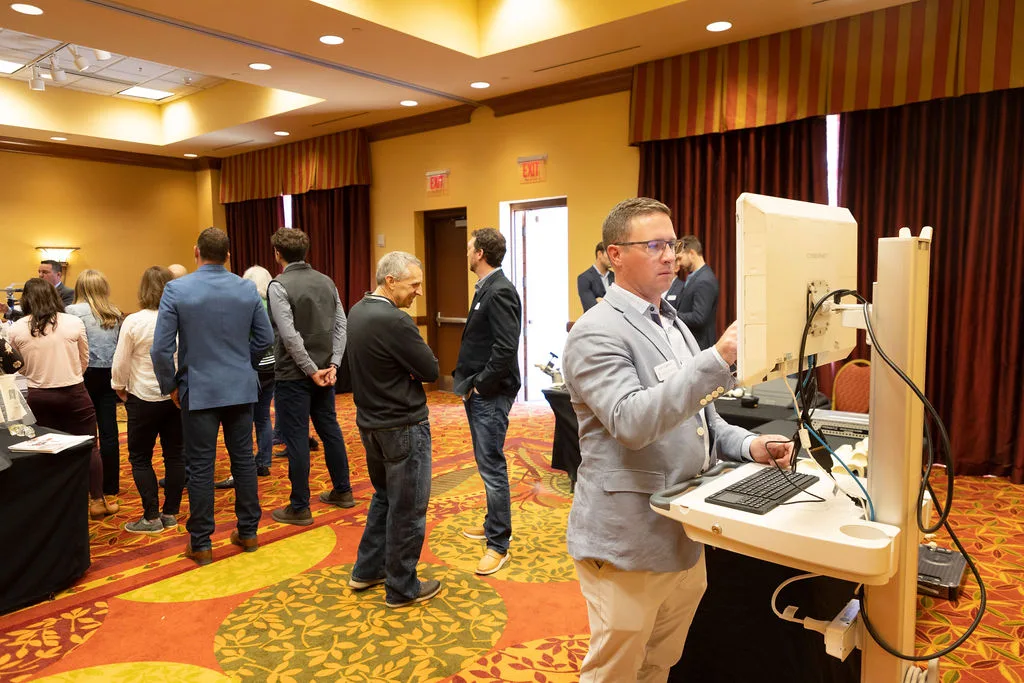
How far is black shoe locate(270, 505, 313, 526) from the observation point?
3789mm

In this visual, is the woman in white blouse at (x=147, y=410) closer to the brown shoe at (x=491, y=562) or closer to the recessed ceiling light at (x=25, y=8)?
the brown shoe at (x=491, y=562)

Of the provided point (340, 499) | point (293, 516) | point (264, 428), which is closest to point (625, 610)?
point (293, 516)

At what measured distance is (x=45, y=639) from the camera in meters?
2.61

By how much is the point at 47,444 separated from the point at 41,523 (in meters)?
0.33

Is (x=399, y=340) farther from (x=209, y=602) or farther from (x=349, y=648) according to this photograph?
(x=209, y=602)

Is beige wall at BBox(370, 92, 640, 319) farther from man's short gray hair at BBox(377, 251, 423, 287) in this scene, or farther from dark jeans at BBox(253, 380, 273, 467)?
man's short gray hair at BBox(377, 251, 423, 287)

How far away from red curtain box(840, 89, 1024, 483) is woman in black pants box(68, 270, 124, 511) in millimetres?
4922

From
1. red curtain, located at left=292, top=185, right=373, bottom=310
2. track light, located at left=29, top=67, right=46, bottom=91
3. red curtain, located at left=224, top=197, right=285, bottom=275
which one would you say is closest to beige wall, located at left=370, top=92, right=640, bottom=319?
red curtain, located at left=292, top=185, right=373, bottom=310

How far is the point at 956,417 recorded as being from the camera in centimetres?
448

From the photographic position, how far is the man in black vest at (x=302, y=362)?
12.3 ft

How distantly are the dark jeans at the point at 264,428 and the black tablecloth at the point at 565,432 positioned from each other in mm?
2008

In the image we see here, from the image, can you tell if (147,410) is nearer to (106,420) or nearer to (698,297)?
(106,420)

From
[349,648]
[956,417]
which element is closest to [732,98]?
[956,417]

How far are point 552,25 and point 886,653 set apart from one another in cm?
464
